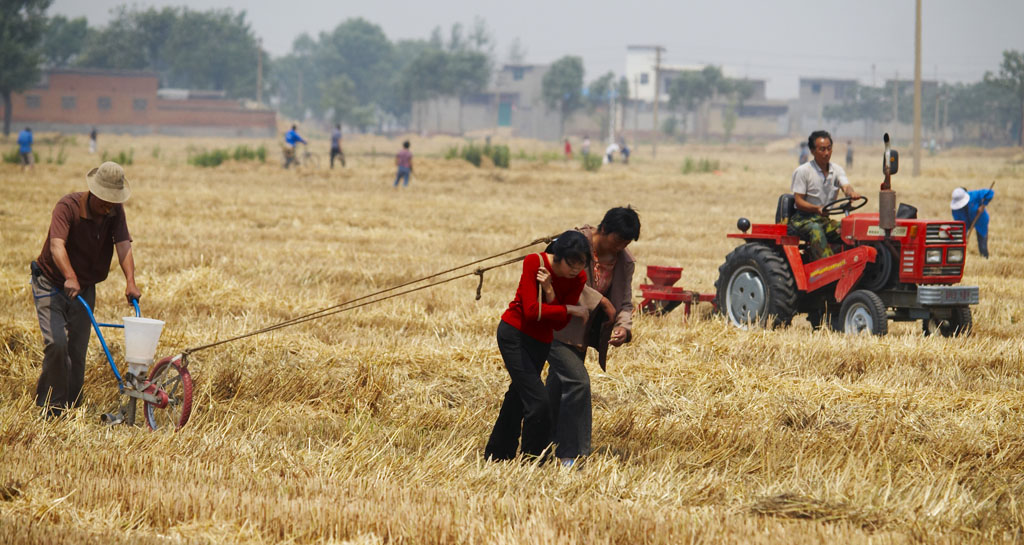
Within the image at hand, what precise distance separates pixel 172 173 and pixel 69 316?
2549 centimetres

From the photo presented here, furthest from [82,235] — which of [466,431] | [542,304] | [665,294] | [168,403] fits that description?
[665,294]

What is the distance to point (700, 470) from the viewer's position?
588 cm

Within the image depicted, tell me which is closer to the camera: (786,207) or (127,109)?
(786,207)

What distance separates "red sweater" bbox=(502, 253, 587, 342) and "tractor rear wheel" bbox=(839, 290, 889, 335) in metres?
4.37

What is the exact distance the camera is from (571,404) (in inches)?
235

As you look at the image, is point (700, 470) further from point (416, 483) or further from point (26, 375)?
point (26, 375)

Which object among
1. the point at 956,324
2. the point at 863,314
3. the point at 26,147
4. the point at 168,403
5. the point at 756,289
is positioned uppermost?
the point at 26,147

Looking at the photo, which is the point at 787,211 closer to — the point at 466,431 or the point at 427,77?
the point at 466,431

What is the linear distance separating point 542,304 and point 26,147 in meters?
27.9

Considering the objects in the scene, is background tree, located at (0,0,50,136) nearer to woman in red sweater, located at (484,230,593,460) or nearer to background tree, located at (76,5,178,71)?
background tree, located at (76,5,178,71)

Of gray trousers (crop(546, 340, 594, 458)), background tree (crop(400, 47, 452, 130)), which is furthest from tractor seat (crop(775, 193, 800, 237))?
background tree (crop(400, 47, 452, 130))

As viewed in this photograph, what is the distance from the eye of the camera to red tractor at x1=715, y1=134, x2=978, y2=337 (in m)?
9.46

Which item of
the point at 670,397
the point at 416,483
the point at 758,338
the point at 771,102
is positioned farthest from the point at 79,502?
the point at 771,102

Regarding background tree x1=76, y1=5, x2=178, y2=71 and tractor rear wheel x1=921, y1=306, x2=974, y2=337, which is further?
background tree x1=76, y1=5, x2=178, y2=71
